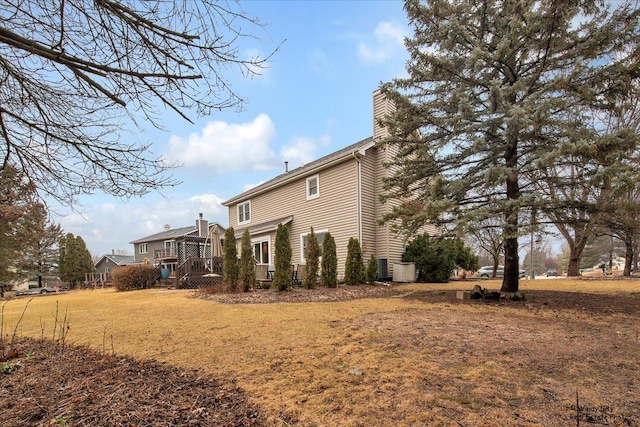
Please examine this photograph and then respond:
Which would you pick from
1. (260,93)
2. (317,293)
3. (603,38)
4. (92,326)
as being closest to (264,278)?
(317,293)

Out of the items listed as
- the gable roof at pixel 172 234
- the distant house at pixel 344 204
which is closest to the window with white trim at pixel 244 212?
the distant house at pixel 344 204

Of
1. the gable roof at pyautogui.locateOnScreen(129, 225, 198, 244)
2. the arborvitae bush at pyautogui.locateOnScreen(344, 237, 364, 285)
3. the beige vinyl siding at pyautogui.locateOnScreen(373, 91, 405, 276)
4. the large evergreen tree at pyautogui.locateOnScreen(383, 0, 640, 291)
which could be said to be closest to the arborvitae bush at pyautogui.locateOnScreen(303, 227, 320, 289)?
the arborvitae bush at pyautogui.locateOnScreen(344, 237, 364, 285)

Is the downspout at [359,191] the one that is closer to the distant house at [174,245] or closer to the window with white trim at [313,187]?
the window with white trim at [313,187]

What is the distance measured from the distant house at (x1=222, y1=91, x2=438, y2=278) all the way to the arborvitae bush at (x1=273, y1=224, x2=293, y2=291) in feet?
12.5

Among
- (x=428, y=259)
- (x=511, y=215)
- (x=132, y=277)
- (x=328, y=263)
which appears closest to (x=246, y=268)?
(x=328, y=263)

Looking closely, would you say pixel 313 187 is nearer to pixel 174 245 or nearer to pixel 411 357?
pixel 411 357

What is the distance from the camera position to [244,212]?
68.2 feet

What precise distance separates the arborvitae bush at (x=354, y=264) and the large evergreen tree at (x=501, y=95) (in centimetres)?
316

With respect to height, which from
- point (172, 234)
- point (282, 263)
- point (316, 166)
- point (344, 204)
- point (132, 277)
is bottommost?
point (132, 277)

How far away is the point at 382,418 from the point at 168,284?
686 inches

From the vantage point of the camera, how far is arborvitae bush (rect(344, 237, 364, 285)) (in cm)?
1219

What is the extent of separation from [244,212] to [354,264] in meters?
10.6

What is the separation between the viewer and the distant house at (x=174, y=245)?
17.9 metres

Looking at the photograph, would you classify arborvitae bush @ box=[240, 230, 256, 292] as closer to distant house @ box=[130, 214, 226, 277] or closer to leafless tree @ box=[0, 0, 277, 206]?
distant house @ box=[130, 214, 226, 277]
